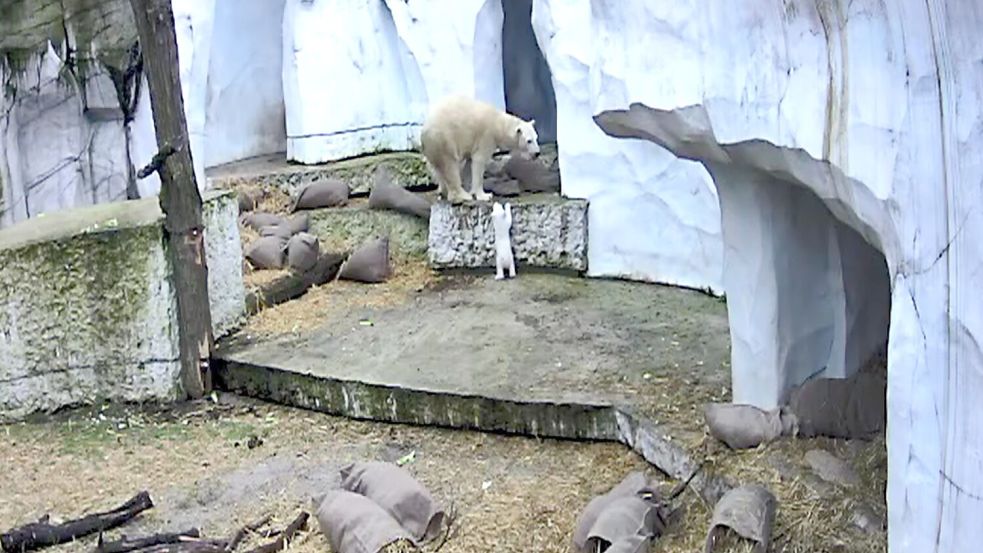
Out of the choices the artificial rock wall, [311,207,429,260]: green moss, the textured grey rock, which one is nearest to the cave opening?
[311,207,429,260]: green moss

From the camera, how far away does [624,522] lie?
3.98 m

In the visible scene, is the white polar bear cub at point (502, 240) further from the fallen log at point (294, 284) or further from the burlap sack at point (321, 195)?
the burlap sack at point (321, 195)

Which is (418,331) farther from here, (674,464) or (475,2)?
(475,2)

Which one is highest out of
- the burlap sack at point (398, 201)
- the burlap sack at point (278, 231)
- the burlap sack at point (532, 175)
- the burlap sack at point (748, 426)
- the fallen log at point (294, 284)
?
the burlap sack at point (532, 175)

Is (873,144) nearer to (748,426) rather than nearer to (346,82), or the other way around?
(748,426)

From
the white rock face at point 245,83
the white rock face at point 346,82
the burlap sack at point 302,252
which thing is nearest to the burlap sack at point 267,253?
the burlap sack at point 302,252

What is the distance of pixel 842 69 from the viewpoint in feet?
9.23

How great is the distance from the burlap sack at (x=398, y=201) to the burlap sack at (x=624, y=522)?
14.5ft

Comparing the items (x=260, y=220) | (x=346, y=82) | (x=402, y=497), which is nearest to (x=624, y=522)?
(x=402, y=497)

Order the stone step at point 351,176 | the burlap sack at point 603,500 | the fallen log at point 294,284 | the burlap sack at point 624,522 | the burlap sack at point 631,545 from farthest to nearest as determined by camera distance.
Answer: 1. the stone step at point 351,176
2. the fallen log at point 294,284
3. the burlap sack at point 603,500
4. the burlap sack at point 624,522
5. the burlap sack at point 631,545

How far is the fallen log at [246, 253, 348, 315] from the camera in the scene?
7.07m

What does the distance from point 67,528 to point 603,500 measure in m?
2.00

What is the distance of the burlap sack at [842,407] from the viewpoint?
418cm

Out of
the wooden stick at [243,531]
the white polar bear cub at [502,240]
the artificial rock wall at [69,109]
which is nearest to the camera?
the wooden stick at [243,531]
